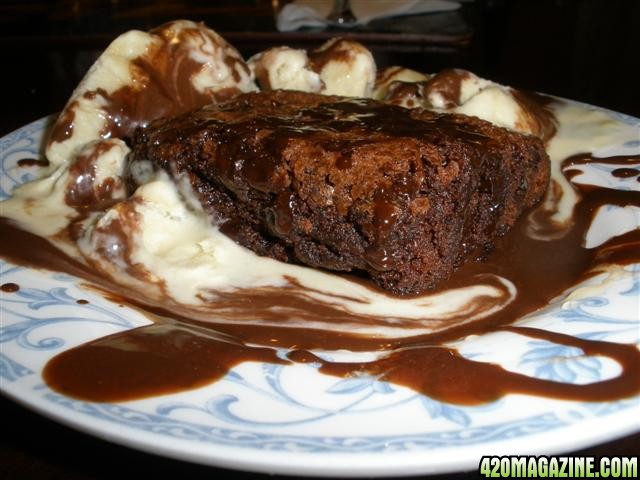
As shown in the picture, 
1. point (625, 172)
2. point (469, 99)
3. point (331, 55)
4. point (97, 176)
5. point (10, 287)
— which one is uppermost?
point (331, 55)

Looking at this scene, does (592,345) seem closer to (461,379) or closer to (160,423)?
(461,379)

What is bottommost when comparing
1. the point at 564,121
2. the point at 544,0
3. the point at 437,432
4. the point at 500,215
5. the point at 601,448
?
the point at 601,448

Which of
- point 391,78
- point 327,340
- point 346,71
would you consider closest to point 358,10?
point 391,78

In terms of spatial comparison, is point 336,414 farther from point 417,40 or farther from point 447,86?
point 417,40

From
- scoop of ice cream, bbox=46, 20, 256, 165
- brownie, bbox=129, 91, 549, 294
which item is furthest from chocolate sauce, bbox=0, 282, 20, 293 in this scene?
scoop of ice cream, bbox=46, 20, 256, 165

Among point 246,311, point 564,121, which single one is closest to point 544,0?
point 564,121

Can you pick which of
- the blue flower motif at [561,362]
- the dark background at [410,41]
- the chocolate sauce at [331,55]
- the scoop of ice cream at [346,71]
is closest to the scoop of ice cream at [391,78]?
the scoop of ice cream at [346,71]
